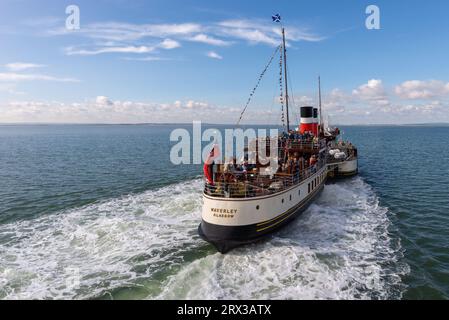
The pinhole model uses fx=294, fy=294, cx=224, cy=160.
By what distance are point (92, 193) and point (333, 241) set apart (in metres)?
29.5

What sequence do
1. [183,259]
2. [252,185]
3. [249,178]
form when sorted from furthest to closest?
[249,178], [252,185], [183,259]

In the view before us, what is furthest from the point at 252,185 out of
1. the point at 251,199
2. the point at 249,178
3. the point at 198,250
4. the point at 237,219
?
the point at 198,250

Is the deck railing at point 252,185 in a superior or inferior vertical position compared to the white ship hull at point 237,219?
superior

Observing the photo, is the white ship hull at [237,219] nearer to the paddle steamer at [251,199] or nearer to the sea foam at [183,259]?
the paddle steamer at [251,199]

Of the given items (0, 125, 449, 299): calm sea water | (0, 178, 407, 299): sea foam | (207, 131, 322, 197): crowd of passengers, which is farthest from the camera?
(207, 131, 322, 197): crowd of passengers

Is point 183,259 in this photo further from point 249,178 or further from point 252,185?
point 249,178

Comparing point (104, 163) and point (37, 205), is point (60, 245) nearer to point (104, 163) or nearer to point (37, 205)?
point (37, 205)

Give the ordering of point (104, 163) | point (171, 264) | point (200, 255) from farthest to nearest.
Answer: point (104, 163) < point (200, 255) < point (171, 264)

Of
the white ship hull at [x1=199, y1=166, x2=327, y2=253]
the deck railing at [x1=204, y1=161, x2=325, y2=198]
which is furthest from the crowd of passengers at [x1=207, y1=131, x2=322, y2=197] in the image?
the white ship hull at [x1=199, y1=166, x2=327, y2=253]

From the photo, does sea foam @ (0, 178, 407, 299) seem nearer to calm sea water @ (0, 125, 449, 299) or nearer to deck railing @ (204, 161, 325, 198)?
calm sea water @ (0, 125, 449, 299)

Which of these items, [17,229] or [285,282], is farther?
[17,229]

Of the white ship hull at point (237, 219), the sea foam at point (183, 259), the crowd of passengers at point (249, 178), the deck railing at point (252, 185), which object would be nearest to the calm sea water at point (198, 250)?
the sea foam at point (183, 259)
